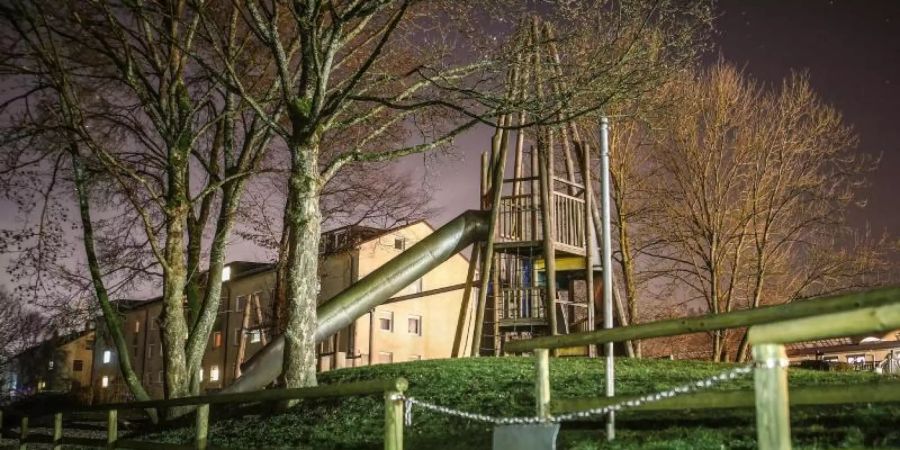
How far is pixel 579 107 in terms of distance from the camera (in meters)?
14.7

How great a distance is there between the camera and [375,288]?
17.6 m

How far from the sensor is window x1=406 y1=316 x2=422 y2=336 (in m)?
43.3

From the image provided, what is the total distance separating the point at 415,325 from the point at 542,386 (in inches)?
1489

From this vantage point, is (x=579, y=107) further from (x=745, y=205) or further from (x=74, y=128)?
(x=745, y=205)

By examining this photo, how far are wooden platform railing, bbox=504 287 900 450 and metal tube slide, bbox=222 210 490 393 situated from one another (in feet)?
37.0

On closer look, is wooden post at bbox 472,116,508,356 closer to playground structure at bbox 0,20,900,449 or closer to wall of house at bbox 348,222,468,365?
playground structure at bbox 0,20,900,449

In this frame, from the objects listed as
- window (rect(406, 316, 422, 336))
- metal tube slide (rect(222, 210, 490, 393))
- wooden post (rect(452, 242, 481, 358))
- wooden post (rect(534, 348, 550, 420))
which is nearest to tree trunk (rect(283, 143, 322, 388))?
metal tube slide (rect(222, 210, 490, 393))

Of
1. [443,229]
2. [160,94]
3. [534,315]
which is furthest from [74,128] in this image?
[534,315]

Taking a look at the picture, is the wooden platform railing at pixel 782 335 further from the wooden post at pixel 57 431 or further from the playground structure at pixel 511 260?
the wooden post at pixel 57 431

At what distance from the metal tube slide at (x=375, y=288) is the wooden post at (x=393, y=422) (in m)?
9.55

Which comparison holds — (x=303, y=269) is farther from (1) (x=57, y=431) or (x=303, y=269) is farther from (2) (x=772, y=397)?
(2) (x=772, y=397)

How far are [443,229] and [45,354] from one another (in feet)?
302

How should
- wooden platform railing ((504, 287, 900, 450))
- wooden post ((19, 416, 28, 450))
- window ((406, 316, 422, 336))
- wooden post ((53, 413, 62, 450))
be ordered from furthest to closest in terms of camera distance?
window ((406, 316, 422, 336)), wooden post ((19, 416, 28, 450)), wooden post ((53, 413, 62, 450)), wooden platform railing ((504, 287, 900, 450))

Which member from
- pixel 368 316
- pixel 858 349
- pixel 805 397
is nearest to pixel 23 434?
pixel 805 397
